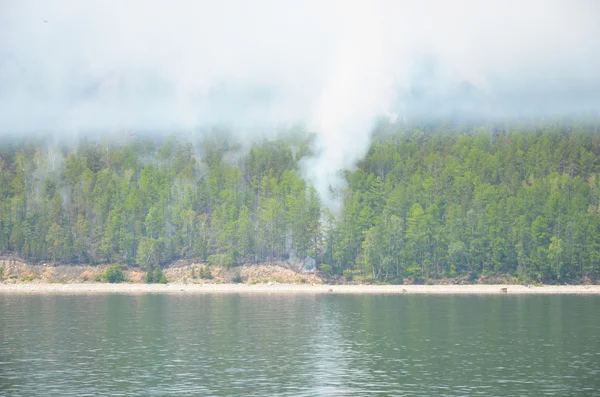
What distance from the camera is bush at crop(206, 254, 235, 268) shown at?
195750mm

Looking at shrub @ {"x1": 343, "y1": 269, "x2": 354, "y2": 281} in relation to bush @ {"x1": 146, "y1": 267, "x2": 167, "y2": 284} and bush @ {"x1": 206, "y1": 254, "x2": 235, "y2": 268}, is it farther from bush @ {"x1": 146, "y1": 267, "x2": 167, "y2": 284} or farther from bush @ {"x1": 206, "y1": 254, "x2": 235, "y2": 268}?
bush @ {"x1": 146, "y1": 267, "x2": 167, "y2": 284}

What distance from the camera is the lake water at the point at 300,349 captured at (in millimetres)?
60125

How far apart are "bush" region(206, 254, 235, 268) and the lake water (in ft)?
211

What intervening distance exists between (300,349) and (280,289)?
102684 millimetres

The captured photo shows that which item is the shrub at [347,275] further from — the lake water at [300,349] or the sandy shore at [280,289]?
the lake water at [300,349]

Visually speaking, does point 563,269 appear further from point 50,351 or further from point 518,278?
point 50,351

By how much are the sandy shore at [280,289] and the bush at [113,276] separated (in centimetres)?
414

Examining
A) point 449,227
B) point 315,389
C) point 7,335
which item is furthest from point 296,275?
point 315,389

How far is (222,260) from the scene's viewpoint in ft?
645

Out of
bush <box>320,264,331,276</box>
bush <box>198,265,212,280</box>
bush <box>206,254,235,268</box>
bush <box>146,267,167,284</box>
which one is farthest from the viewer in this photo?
bush <box>206,254,235,268</box>

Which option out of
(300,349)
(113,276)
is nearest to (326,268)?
(113,276)

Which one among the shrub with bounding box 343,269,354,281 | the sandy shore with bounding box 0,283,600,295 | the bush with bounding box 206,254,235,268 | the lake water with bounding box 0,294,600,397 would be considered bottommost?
the lake water with bounding box 0,294,600,397

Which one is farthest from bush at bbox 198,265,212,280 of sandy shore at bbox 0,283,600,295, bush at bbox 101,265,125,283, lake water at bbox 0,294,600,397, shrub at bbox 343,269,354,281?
lake water at bbox 0,294,600,397

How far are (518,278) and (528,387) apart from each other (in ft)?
433
